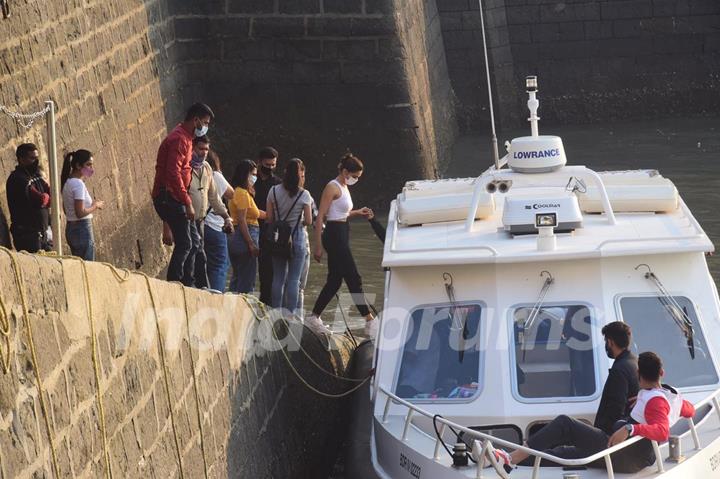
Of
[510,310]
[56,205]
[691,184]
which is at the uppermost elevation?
[56,205]

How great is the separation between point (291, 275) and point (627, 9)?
59.6 ft

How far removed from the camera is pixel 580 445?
26.0 ft

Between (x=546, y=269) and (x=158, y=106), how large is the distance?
979 cm

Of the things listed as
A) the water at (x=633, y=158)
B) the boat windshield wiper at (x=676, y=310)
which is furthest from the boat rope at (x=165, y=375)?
the water at (x=633, y=158)

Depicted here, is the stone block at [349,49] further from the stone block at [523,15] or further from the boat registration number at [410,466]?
the boat registration number at [410,466]

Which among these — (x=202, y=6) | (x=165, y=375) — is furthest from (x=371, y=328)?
(x=202, y=6)

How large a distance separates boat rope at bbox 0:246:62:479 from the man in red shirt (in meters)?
5.96

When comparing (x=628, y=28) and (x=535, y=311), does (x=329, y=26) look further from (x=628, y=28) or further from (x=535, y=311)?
(x=535, y=311)

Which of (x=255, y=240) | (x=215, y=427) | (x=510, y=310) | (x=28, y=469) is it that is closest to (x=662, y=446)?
(x=510, y=310)

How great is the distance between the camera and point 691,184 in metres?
22.0

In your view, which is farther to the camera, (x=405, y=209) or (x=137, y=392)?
(x=405, y=209)

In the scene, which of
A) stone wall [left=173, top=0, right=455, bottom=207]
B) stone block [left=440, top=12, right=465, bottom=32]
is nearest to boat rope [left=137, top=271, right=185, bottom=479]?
stone wall [left=173, top=0, right=455, bottom=207]

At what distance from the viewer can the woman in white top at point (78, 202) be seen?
1146 centimetres

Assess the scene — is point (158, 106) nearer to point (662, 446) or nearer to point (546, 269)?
point (546, 269)
